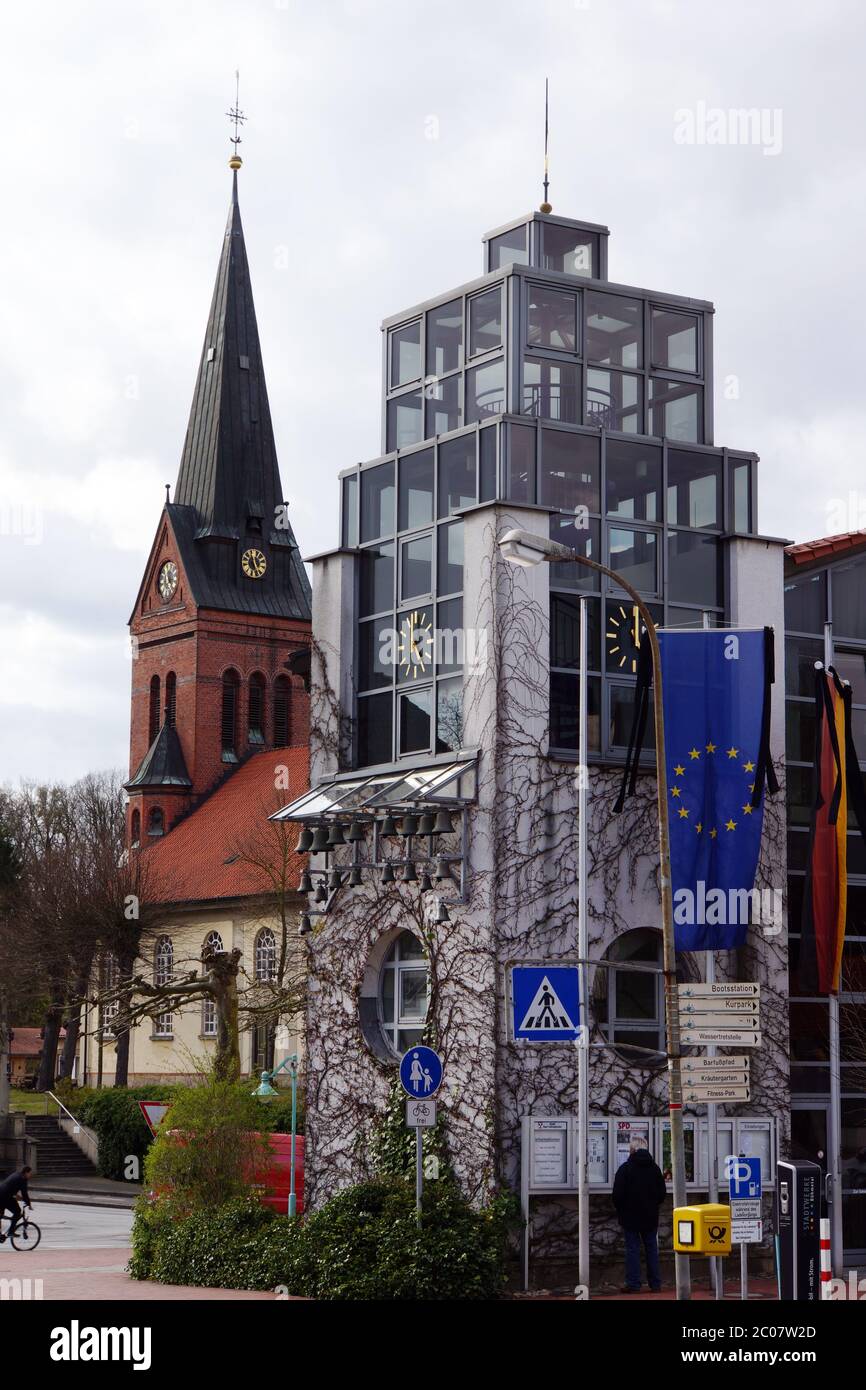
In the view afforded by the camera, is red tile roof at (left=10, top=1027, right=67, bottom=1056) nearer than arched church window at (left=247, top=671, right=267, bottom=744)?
No

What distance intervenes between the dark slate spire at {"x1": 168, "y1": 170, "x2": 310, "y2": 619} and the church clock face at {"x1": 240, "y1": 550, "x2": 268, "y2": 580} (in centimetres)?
20

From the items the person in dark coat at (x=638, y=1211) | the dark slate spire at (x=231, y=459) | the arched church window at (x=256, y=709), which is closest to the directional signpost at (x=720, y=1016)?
the person in dark coat at (x=638, y=1211)

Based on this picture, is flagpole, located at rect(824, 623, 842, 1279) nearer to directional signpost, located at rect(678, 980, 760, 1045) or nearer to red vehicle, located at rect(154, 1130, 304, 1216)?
directional signpost, located at rect(678, 980, 760, 1045)

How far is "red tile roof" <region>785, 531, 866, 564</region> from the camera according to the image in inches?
1036

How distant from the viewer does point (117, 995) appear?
47625mm

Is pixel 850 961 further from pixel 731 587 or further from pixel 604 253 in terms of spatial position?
pixel 604 253

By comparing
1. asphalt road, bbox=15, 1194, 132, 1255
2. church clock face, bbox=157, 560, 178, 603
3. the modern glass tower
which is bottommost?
asphalt road, bbox=15, 1194, 132, 1255

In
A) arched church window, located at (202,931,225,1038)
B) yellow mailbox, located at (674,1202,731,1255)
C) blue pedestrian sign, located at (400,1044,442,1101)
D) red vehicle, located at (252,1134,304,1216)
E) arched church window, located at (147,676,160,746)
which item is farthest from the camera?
arched church window, located at (147,676,160,746)

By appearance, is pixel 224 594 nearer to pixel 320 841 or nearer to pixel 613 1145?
pixel 320 841

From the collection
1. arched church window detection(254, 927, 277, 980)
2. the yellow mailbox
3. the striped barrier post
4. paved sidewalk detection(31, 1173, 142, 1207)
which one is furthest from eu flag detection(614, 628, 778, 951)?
arched church window detection(254, 927, 277, 980)

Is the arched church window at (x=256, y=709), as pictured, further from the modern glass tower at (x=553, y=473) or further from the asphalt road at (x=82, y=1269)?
the modern glass tower at (x=553, y=473)

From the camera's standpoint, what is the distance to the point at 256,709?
3014 inches
